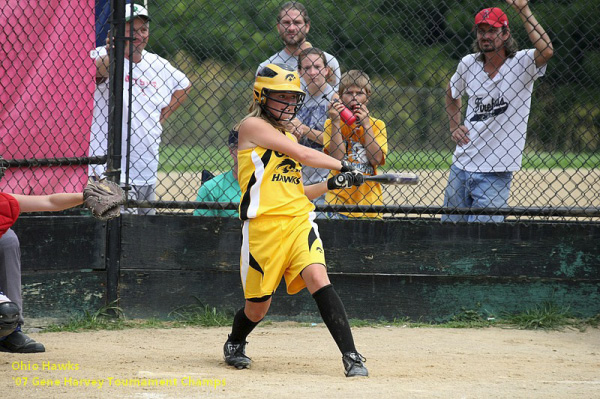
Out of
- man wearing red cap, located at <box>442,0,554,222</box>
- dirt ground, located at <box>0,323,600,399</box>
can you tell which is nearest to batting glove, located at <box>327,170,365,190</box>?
dirt ground, located at <box>0,323,600,399</box>

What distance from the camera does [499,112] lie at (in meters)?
5.88

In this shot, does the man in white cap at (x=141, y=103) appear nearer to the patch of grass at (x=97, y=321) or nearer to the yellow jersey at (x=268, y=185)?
the patch of grass at (x=97, y=321)

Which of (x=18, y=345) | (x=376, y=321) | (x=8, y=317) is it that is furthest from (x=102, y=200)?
(x=376, y=321)

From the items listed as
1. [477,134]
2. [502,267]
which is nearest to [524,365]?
[502,267]

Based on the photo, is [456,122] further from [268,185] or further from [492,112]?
[268,185]

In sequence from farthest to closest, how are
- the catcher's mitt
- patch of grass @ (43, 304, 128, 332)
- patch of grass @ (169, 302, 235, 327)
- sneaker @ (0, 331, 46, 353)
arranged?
patch of grass @ (169, 302, 235, 327) < patch of grass @ (43, 304, 128, 332) < sneaker @ (0, 331, 46, 353) < the catcher's mitt

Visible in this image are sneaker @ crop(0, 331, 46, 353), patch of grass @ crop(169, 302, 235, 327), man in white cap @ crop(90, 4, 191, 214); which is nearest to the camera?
sneaker @ crop(0, 331, 46, 353)

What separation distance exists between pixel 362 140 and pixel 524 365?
196 centimetres

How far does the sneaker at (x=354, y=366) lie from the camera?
164 inches

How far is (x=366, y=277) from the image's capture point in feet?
18.7

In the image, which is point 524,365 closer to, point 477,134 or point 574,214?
point 574,214

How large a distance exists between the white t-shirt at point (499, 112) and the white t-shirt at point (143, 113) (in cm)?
228

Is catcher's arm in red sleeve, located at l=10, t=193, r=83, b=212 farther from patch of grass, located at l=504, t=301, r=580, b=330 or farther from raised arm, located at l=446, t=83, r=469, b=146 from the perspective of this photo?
patch of grass, located at l=504, t=301, r=580, b=330

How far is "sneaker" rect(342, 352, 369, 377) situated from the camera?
418 centimetres
